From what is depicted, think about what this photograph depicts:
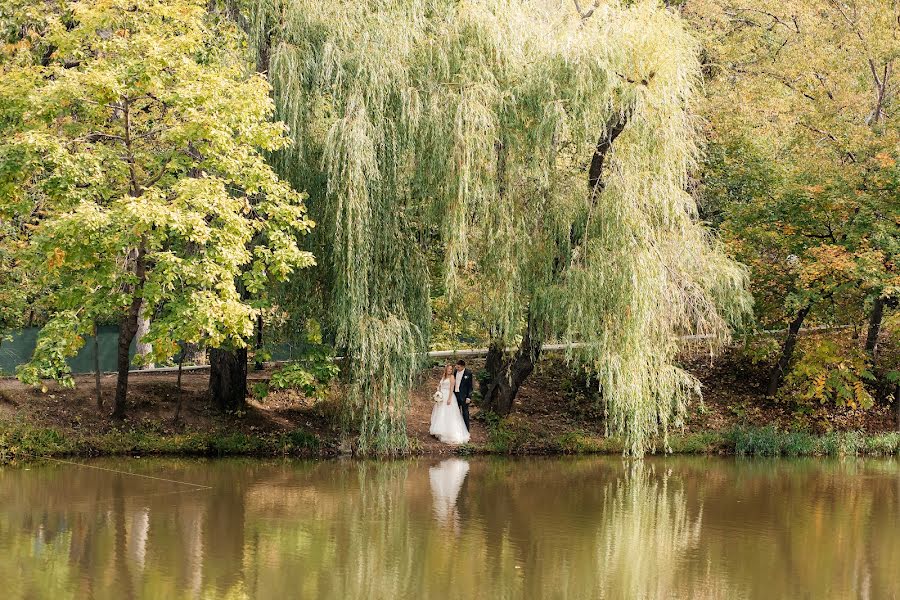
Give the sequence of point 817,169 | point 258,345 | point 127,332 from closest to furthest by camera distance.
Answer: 1. point 127,332
2. point 258,345
3. point 817,169

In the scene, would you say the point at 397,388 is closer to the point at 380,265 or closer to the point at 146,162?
the point at 380,265

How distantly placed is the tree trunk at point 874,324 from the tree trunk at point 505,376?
8395mm

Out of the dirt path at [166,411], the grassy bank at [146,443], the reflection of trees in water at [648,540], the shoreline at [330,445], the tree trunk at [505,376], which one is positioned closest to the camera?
the reflection of trees in water at [648,540]

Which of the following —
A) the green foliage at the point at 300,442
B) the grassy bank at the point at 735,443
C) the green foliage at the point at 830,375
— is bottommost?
the grassy bank at the point at 735,443

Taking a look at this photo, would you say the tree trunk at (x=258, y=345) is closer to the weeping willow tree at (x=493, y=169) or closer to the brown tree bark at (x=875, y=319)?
the weeping willow tree at (x=493, y=169)

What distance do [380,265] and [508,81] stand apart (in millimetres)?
3788

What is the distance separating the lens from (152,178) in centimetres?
1730

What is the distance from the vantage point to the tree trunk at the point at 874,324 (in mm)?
23703

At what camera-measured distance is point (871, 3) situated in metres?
24.9

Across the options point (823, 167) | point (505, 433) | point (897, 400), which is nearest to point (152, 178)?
point (505, 433)

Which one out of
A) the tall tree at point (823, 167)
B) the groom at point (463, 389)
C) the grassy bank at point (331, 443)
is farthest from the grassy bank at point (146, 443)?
the tall tree at point (823, 167)

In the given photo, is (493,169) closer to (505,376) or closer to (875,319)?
(505,376)

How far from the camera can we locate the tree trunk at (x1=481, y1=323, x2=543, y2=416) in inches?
812

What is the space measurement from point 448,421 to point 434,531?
26.2 ft
